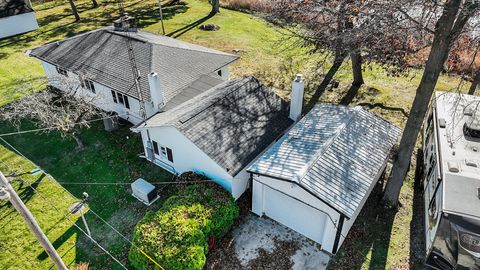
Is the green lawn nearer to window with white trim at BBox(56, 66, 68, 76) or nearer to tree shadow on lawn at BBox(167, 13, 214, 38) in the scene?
tree shadow on lawn at BBox(167, 13, 214, 38)

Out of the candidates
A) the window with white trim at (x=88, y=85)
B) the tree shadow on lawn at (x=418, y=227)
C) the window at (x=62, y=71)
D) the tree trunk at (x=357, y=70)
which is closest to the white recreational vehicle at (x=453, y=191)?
the tree shadow on lawn at (x=418, y=227)

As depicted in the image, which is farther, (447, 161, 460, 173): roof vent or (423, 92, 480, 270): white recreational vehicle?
(447, 161, 460, 173): roof vent

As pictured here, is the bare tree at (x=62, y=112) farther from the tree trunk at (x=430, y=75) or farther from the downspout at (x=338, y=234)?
the tree trunk at (x=430, y=75)

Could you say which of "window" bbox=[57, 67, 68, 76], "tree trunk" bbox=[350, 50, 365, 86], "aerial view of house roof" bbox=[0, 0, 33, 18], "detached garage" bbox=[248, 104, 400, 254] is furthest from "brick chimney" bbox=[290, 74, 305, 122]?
"aerial view of house roof" bbox=[0, 0, 33, 18]

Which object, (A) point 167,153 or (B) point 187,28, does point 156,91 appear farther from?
(B) point 187,28

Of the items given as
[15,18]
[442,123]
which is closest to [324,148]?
[442,123]

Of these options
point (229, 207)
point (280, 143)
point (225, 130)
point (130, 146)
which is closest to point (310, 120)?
point (280, 143)
